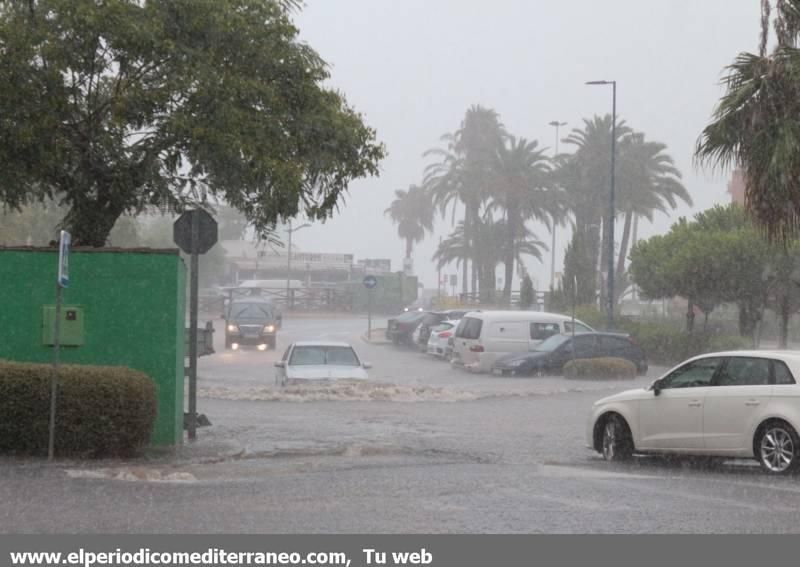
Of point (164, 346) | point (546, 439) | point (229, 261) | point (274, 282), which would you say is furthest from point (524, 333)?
point (229, 261)

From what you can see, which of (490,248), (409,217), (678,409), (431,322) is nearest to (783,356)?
(678,409)

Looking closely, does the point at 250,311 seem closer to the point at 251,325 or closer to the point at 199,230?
the point at 251,325

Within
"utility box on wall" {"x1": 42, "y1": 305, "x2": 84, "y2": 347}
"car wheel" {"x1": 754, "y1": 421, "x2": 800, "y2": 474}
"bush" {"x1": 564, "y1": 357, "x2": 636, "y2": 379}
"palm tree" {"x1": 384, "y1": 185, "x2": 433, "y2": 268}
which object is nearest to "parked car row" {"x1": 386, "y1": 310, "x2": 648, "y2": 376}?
"bush" {"x1": 564, "y1": 357, "x2": 636, "y2": 379}

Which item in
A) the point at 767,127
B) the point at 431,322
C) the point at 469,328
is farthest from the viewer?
the point at 431,322

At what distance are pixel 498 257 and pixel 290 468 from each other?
63.9 metres

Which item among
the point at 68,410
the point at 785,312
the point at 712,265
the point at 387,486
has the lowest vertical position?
the point at 387,486

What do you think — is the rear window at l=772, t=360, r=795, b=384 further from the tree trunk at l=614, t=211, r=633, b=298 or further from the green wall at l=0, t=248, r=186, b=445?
the tree trunk at l=614, t=211, r=633, b=298

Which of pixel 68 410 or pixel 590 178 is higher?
pixel 590 178

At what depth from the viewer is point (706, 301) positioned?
4441cm

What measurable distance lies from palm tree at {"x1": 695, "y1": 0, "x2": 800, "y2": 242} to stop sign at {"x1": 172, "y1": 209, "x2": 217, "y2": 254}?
7437mm

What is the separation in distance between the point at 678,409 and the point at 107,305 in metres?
6.64

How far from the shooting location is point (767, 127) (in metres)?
18.9

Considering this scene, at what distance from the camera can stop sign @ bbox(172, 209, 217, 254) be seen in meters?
17.0

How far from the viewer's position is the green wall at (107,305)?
1571cm
